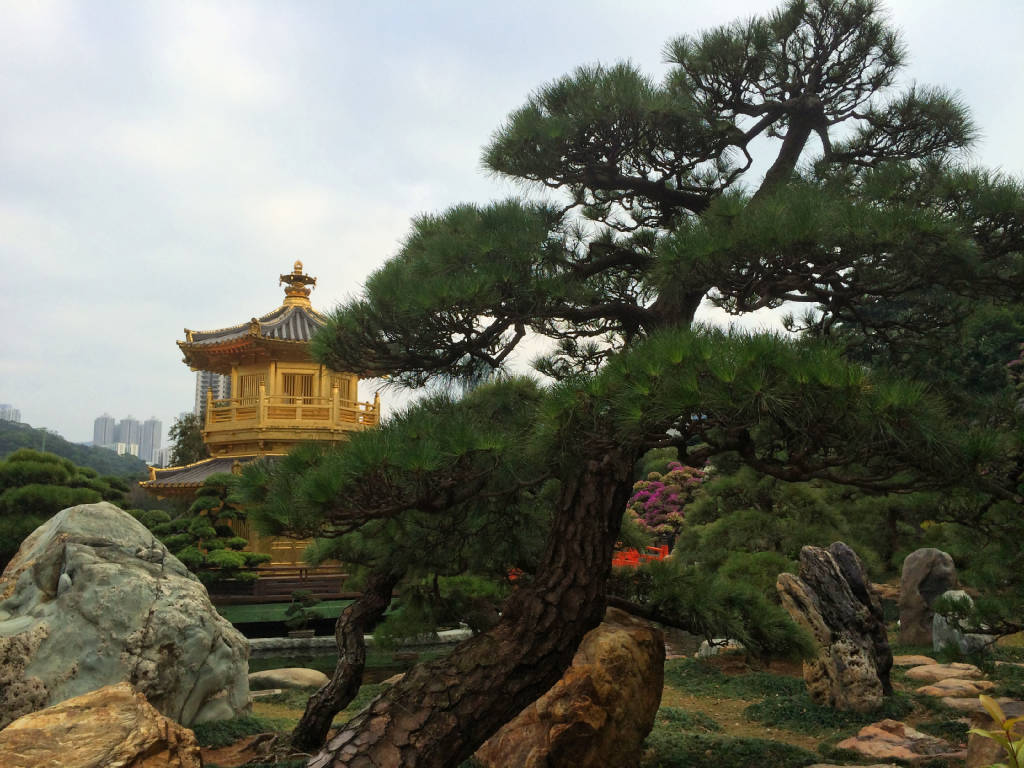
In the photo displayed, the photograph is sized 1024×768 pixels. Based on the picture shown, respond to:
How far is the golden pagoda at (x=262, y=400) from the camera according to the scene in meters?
15.1

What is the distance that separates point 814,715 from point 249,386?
1340cm

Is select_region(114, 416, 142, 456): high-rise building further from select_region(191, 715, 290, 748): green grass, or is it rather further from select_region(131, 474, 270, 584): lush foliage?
select_region(191, 715, 290, 748): green grass

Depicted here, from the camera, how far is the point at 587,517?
11.0ft

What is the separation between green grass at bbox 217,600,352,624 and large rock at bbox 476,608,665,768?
23.5 feet

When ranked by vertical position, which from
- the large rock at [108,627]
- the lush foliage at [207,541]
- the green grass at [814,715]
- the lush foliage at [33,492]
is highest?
the lush foliage at [33,492]

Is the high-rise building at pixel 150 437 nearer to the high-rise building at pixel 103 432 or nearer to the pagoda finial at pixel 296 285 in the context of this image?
the high-rise building at pixel 103 432

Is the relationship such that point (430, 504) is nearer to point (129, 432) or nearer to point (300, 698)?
point (300, 698)

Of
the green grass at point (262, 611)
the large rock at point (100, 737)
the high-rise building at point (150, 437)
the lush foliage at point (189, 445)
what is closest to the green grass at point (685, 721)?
the large rock at point (100, 737)

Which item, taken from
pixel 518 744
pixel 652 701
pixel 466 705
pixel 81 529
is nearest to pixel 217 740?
pixel 81 529

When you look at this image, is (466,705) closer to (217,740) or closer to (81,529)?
(217,740)

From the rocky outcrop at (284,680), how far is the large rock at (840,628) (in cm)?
417

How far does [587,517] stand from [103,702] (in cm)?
208

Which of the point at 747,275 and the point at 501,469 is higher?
the point at 747,275

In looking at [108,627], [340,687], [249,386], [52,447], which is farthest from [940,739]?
[52,447]
